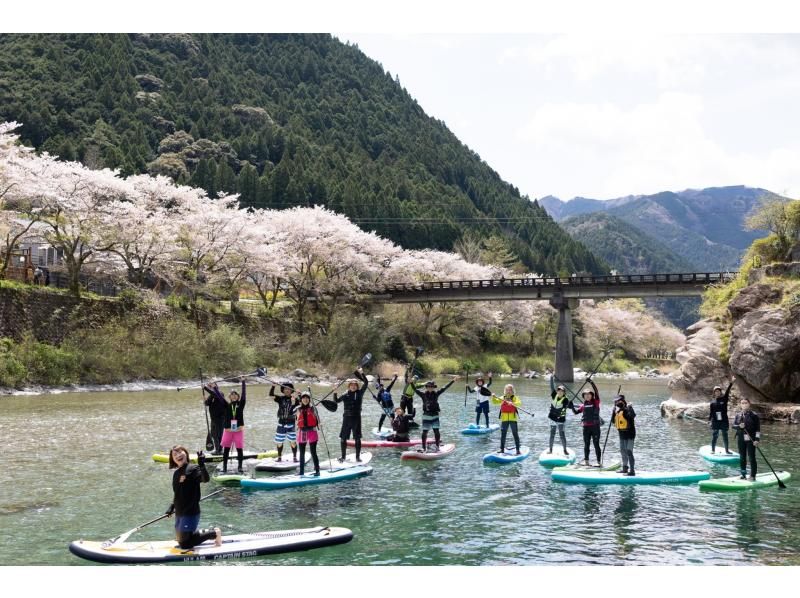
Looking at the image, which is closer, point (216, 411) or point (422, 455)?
point (216, 411)

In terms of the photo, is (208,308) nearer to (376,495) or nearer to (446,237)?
(376,495)

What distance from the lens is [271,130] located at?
436 feet

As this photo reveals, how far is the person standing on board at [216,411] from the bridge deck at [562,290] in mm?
47957

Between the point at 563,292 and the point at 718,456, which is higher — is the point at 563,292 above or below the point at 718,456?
above

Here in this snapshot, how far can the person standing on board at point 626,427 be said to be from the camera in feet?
51.7

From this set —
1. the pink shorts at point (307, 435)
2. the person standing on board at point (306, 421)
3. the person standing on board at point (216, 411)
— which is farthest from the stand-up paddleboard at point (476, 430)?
the pink shorts at point (307, 435)

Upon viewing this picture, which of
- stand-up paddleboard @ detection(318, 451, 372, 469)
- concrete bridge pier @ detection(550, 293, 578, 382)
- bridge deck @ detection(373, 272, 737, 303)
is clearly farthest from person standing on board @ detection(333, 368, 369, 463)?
concrete bridge pier @ detection(550, 293, 578, 382)

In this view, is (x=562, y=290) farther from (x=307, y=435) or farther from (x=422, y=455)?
(x=307, y=435)

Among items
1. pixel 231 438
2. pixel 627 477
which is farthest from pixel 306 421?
pixel 627 477

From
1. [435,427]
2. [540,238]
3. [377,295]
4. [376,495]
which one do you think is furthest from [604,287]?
[540,238]

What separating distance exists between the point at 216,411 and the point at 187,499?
26.1 ft

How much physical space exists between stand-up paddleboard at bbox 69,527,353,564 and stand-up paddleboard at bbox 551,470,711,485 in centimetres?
693

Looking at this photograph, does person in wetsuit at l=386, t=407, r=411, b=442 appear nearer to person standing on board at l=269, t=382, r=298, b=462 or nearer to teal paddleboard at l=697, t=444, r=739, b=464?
person standing on board at l=269, t=382, r=298, b=462

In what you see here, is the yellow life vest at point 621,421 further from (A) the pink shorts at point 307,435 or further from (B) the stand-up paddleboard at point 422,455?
(A) the pink shorts at point 307,435
